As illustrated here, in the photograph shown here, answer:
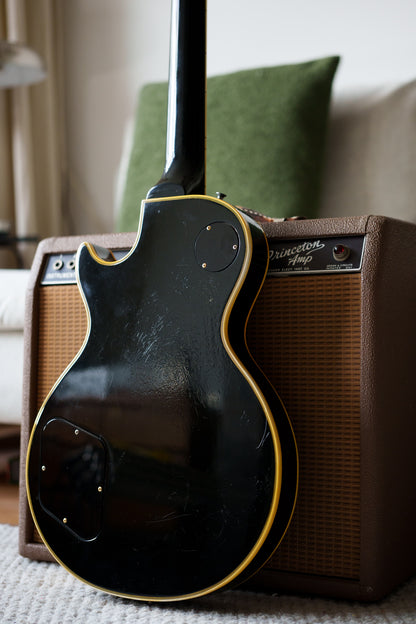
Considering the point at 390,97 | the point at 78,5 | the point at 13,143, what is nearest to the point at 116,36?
the point at 78,5

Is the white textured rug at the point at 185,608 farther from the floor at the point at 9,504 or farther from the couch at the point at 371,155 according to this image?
the couch at the point at 371,155

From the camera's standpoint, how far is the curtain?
7.36ft

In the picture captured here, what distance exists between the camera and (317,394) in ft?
2.84

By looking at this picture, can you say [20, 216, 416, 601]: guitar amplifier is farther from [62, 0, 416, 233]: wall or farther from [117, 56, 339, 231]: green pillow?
[62, 0, 416, 233]: wall

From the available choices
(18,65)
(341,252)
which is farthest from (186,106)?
(18,65)

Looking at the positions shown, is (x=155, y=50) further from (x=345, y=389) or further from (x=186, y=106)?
(x=345, y=389)

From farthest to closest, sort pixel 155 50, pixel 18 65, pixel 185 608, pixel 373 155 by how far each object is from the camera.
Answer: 1. pixel 155 50
2. pixel 18 65
3. pixel 373 155
4. pixel 185 608

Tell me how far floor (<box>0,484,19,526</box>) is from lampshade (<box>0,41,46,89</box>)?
1157mm

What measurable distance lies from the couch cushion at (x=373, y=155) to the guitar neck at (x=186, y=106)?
2.02 ft

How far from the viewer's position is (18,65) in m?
1.98

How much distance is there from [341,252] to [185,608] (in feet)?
1.51

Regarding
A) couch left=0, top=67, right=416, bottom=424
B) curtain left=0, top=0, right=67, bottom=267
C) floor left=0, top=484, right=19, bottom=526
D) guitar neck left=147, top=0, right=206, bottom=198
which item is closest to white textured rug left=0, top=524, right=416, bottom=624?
floor left=0, top=484, right=19, bottom=526

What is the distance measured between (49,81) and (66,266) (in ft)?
4.76

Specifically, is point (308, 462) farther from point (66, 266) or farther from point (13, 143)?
point (13, 143)
